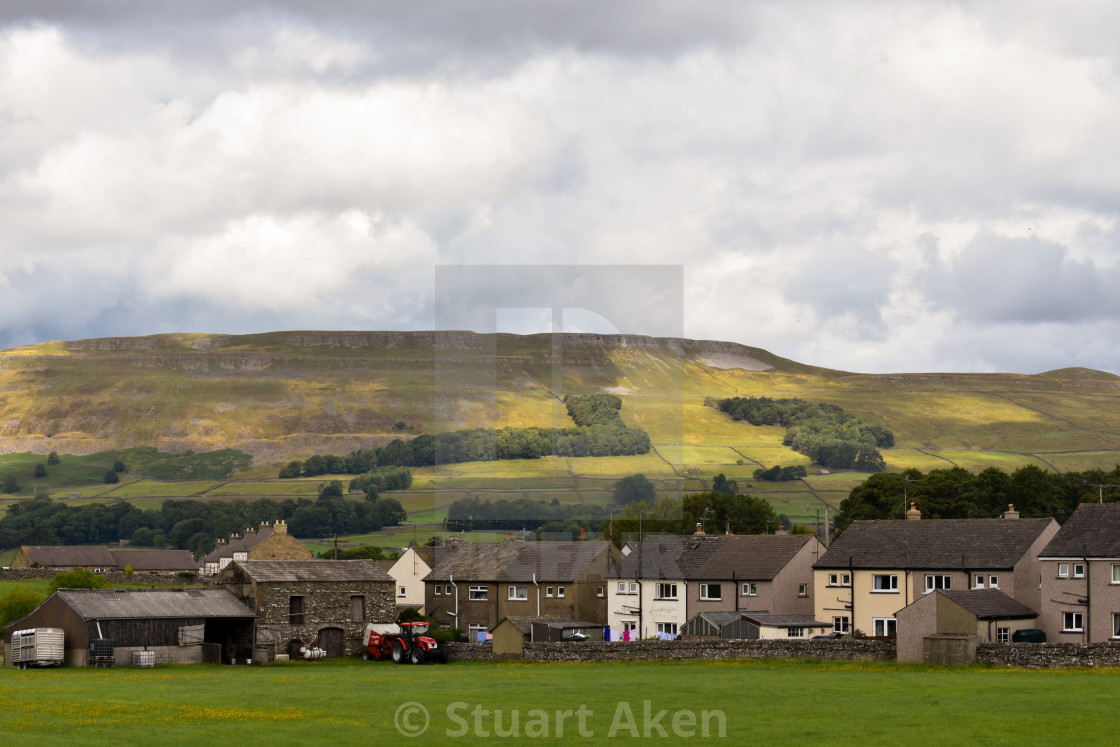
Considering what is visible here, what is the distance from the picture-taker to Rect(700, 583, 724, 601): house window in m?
66.7

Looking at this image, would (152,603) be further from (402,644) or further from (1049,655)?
(1049,655)

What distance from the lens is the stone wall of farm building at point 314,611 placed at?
60.8m

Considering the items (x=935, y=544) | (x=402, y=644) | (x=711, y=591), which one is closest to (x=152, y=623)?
(x=402, y=644)

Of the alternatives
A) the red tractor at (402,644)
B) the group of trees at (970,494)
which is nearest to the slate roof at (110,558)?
the red tractor at (402,644)

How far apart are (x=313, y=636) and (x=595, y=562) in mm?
19498

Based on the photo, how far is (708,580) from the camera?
6669 cm

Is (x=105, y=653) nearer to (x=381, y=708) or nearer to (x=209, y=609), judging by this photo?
(x=209, y=609)

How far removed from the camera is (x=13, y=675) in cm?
4803

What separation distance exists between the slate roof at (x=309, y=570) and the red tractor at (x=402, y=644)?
308 cm

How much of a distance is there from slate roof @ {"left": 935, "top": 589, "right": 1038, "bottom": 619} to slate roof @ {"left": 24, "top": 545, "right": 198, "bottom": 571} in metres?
112

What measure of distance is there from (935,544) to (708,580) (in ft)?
42.4

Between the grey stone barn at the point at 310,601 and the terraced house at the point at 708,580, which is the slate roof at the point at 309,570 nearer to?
the grey stone barn at the point at 310,601

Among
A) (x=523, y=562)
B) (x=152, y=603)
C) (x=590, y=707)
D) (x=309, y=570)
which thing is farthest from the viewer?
(x=523, y=562)

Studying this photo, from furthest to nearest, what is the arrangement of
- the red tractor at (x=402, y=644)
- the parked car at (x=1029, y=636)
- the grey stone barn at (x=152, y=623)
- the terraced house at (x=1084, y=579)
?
the red tractor at (x=402, y=644)
the grey stone barn at (x=152, y=623)
the parked car at (x=1029, y=636)
the terraced house at (x=1084, y=579)
